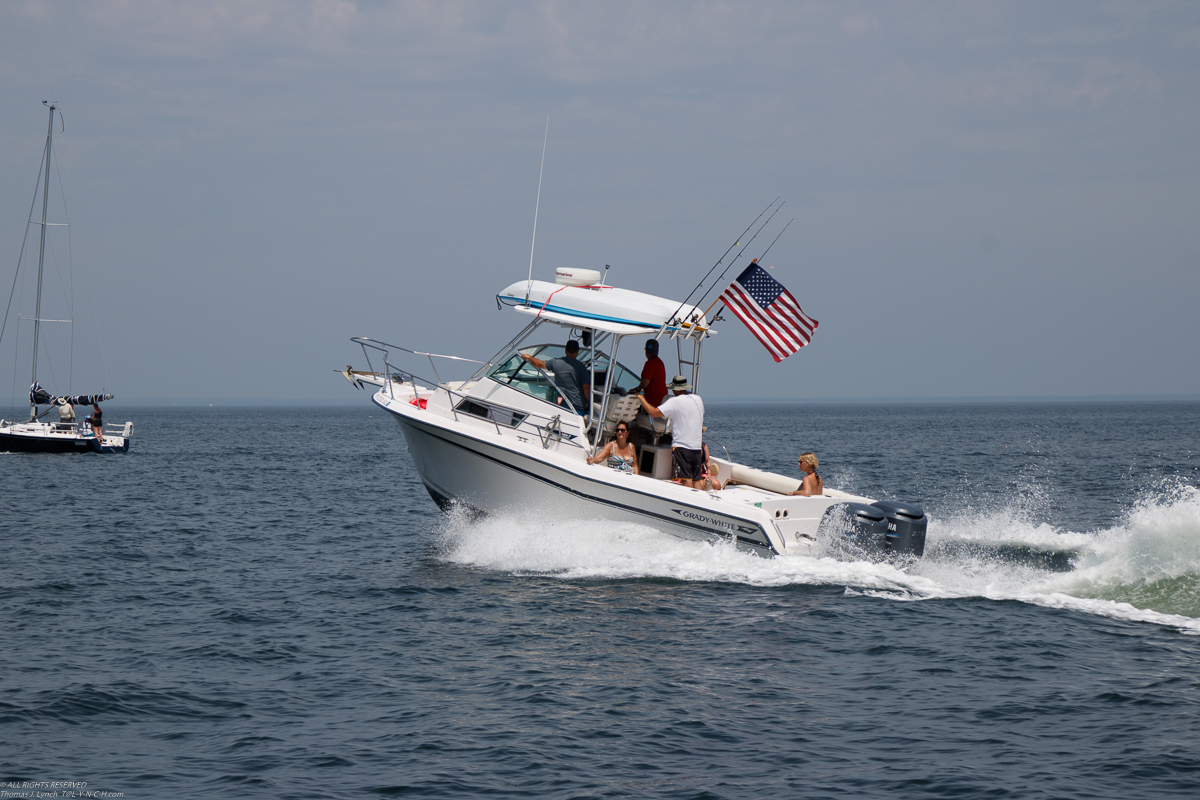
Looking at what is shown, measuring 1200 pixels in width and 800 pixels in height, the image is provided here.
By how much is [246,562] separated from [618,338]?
646cm

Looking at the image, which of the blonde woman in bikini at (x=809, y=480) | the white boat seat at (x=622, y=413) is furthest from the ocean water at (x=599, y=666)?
the white boat seat at (x=622, y=413)

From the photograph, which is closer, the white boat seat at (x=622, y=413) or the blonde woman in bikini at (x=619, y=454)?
the blonde woman in bikini at (x=619, y=454)

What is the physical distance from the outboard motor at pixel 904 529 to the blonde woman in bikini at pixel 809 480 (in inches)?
38.1

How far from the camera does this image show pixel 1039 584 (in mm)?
10773

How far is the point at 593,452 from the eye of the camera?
11852 millimetres

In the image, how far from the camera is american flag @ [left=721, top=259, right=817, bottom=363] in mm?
11500

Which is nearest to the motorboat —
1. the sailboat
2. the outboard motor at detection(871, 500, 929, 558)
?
the outboard motor at detection(871, 500, 929, 558)

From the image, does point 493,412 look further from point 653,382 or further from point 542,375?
point 653,382

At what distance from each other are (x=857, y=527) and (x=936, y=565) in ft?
5.10

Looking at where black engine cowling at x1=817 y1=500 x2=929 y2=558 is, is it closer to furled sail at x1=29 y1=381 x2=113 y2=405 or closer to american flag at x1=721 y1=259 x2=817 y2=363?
american flag at x1=721 y1=259 x2=817 y2=363

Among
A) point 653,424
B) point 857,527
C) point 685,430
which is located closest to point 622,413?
point 653,424

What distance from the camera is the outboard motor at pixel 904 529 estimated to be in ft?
35.3

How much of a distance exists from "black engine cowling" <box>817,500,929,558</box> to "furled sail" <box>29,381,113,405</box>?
111 ft

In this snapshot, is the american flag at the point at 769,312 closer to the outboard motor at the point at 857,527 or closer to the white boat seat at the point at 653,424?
the white boat seat at the point at 653,424
